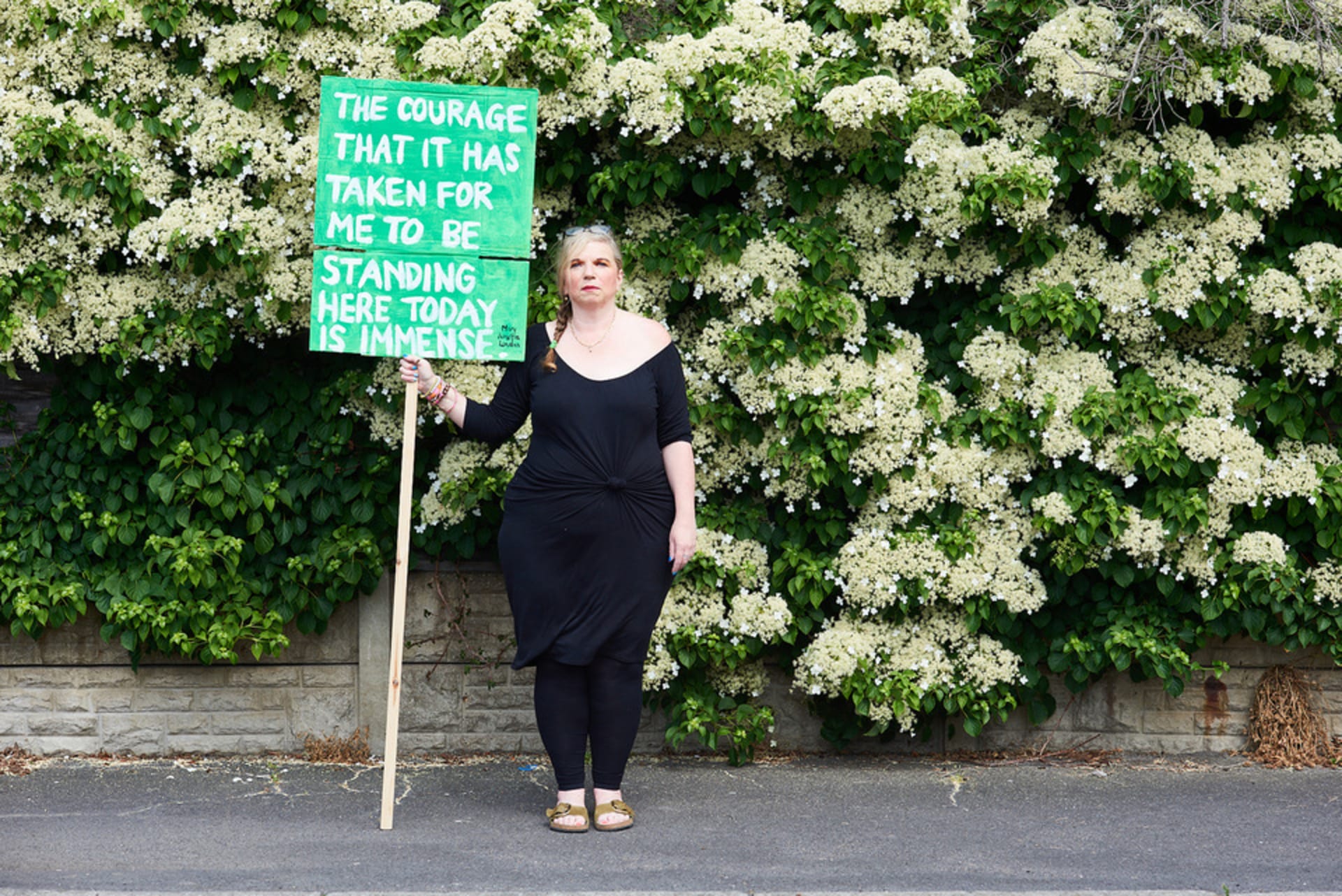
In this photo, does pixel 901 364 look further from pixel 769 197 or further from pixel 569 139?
pixel 569 139

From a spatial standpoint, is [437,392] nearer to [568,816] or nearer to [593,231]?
[593,231]

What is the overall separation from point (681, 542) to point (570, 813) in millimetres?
1017

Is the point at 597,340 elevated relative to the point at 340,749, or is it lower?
elevated

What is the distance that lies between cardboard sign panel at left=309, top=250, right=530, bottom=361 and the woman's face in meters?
0.19

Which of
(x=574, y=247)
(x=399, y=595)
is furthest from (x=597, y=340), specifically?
(x=399, y=595)

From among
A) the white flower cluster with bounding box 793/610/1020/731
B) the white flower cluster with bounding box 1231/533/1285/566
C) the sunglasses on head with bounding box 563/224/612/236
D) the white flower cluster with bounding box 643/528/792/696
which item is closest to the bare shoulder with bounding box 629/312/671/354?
the sunglasses on head with bounding box 563/224/612/236

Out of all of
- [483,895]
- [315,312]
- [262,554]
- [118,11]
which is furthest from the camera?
[262,554]

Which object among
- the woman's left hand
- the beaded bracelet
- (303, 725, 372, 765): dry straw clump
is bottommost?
(303, 725, 372, 765): dry straw clump

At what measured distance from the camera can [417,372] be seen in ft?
15.5

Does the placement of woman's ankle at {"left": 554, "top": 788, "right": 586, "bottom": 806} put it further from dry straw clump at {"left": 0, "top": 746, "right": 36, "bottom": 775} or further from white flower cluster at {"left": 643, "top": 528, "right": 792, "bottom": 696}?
dry straw clump at {"left": 0, "top": 746, "right": 36, "bottom": 775}

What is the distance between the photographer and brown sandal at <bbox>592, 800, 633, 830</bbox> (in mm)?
4695

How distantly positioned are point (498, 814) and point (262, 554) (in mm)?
1635

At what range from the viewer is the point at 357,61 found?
5.44 meters

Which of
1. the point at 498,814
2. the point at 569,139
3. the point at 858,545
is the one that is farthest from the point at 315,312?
the point at 858,545
